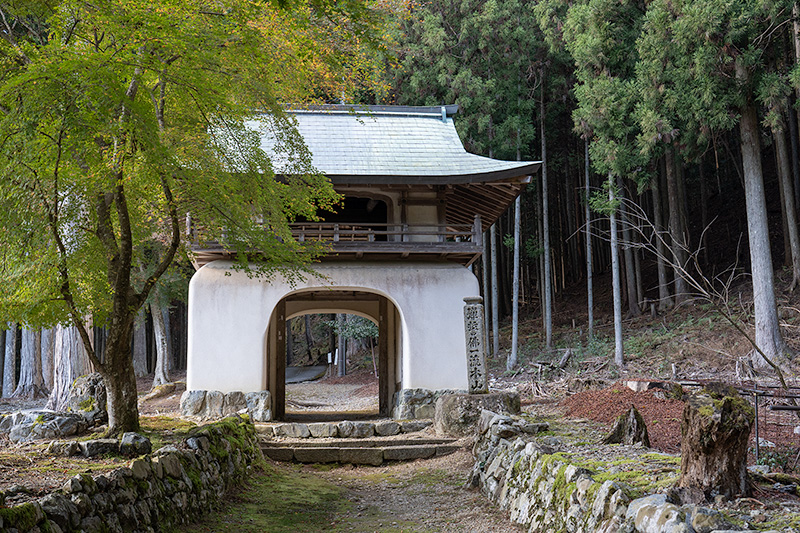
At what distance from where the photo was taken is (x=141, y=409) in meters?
15.9

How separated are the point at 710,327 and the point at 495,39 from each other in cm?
1042

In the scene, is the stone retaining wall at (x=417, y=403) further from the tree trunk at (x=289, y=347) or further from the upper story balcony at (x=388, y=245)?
the tree trunk at (x=289, y=347)

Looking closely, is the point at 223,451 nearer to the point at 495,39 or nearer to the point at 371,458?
the point at 371,458

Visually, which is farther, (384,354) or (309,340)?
(309,340)

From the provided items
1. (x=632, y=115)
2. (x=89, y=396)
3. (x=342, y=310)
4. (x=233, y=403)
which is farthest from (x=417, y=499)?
(x=632, y=115)

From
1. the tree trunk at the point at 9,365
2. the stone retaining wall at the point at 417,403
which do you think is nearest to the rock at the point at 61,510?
the stone retaining wall at the point at 417,403

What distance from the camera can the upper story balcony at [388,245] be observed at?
11.8 meters

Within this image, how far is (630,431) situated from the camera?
612cm

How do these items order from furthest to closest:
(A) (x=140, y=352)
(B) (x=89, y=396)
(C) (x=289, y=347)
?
(C) (x=289, y=347)
(A) (x=140, y=352)
(B) (x=89, y=396)

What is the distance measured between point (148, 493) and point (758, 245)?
12.9m

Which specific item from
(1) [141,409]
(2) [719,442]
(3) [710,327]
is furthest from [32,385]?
(2) [719,442]

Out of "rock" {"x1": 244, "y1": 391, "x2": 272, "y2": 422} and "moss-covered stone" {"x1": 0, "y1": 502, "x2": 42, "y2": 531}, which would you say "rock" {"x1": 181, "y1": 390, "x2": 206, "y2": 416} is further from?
"moss-covered stone" {"x1": 0, "y1": 502, "x2": 42, "y2": 531}

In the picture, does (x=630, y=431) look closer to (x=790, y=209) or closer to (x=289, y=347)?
(x=790, y=209)

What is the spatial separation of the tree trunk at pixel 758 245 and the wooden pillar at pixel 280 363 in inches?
378
